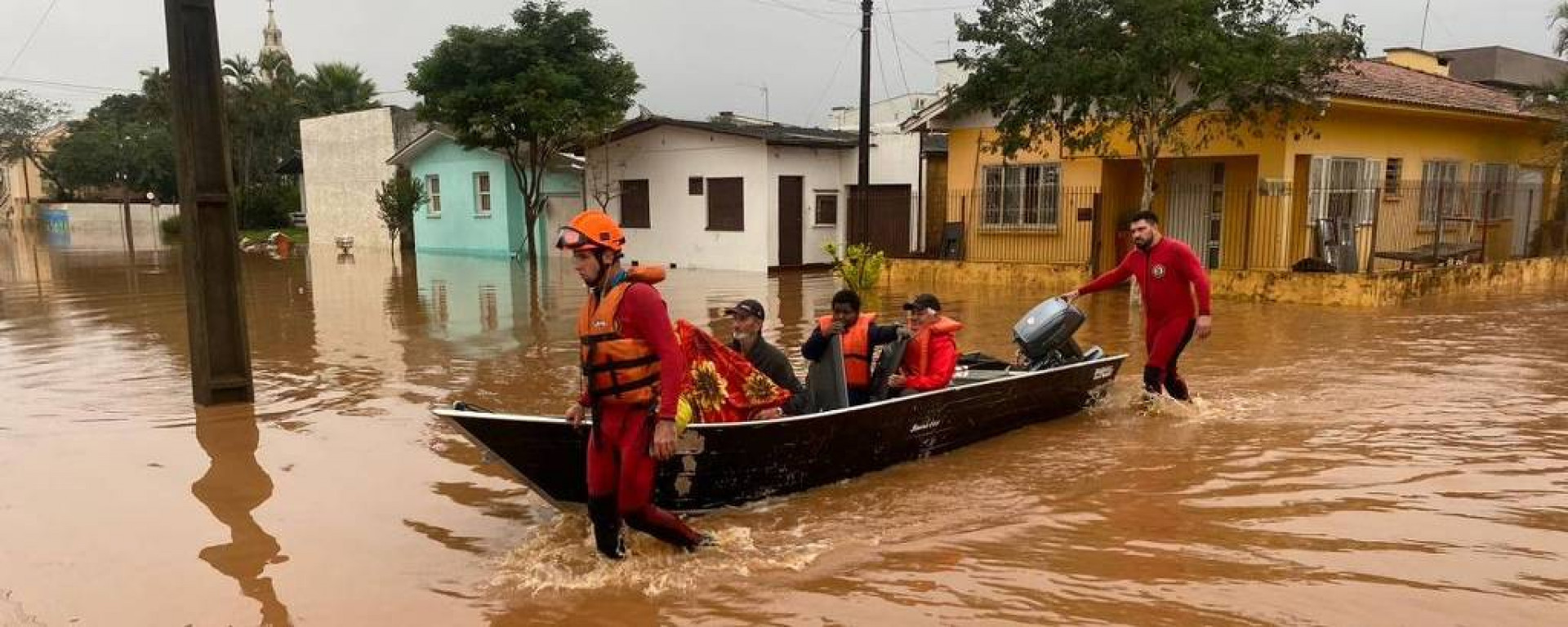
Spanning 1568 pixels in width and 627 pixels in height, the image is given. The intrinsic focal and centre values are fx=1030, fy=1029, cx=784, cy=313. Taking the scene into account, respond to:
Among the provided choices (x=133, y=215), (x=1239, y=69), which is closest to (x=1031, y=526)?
(x=1239, y=69)

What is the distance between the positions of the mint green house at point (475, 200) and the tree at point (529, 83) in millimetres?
2002

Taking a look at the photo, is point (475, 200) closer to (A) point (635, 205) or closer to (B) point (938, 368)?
(A) point (635, 205)

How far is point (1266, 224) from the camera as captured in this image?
1617cm

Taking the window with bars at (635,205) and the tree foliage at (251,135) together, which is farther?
the tree foliage at (251,135)

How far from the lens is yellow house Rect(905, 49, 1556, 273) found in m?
16.1

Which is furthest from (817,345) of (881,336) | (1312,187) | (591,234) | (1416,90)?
(1416,90)

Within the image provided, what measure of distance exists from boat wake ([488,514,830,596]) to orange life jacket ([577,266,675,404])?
2.78ft

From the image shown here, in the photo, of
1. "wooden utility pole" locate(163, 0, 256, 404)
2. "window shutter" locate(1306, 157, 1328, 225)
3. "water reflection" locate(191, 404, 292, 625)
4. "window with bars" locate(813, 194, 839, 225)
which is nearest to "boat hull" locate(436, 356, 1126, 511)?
"water reflection" locate(191, 404, 292, 625)

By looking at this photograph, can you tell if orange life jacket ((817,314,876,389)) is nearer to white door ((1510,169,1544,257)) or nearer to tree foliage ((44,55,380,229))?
white door ((1510,169,1544,257))

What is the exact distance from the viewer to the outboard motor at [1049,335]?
760cm

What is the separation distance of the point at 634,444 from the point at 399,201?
2717 centimetres

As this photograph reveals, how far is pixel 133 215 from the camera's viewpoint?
2080 inches

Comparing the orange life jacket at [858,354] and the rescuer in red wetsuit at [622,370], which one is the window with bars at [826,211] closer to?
the orange life jacket at [858,354]

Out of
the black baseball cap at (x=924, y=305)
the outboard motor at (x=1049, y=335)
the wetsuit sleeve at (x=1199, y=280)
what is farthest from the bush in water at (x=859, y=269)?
the black baseball cap at (x=924, y=305)
